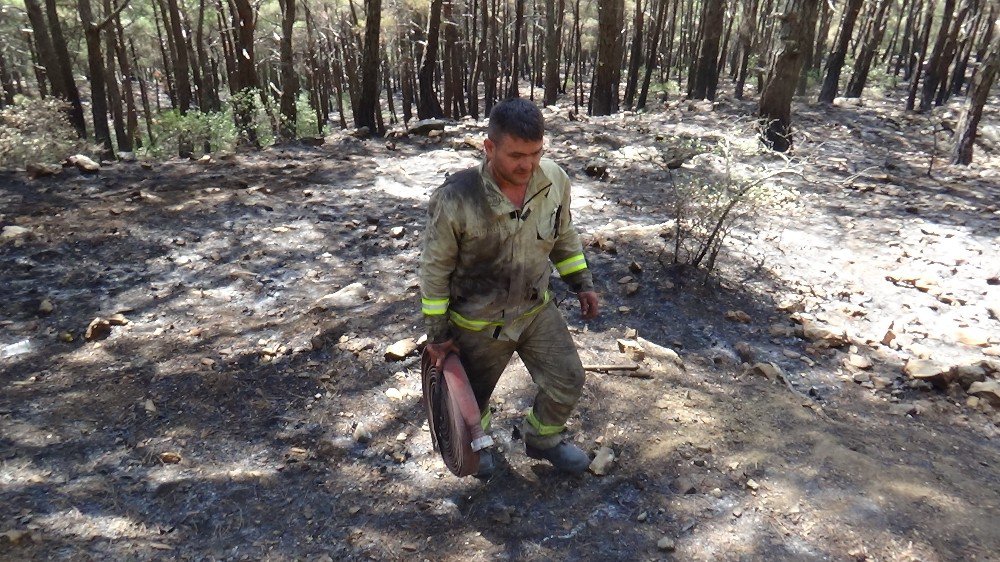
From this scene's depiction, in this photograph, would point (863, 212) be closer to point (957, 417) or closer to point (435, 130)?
point (957, 417)

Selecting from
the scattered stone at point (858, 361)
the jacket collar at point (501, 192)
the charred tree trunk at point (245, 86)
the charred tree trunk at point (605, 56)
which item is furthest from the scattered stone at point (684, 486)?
the charred tree trunk at point (605, 56)

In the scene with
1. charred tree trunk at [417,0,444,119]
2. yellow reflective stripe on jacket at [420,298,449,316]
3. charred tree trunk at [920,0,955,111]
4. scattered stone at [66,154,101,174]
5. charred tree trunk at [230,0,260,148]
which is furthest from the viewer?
charred tree trunk at [920,0,955,111]

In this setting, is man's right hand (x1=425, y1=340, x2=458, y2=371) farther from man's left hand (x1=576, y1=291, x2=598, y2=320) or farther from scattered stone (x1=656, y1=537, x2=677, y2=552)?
scattered stone (x1=656, y1=537, x2=677, y2=552)

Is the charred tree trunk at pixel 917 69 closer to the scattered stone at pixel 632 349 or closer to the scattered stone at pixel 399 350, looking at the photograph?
the scattered stone at pixel 632 349

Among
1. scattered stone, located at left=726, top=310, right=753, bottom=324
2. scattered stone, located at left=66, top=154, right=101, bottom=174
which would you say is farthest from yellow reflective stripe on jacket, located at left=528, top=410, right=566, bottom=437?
scattered stone, located at left=66, top=154, right=101, bottom=174

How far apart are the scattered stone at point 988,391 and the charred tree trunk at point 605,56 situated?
1058 centimetres

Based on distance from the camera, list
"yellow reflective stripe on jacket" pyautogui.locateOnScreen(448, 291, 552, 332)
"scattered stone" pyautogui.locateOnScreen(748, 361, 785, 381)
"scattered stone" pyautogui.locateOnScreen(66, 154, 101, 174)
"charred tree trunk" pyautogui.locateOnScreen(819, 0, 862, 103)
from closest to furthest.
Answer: "yellow reflective stripe on jacket" pyautogui.locateOnScreen(448, 291, 552, 332), "scattered stone" pyautogui.locateOnScreen(748, 361, 785, 381), "scattered stone" pyautogui.locateOnScreen(66, 154, 101, 174), "charred tree trunk" pyautogui.locateOnScreen(819, 0, 862, 103)

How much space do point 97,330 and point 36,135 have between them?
24.9 ft

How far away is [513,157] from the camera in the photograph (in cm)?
234

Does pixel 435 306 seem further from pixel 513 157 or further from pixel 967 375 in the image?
pixel 967 375

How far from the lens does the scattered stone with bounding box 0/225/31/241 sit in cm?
549

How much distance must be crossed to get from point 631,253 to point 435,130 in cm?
620

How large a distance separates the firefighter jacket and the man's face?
2.6 inches

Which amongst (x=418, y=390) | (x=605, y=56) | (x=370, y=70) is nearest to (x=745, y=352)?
(x=418, y=390)
